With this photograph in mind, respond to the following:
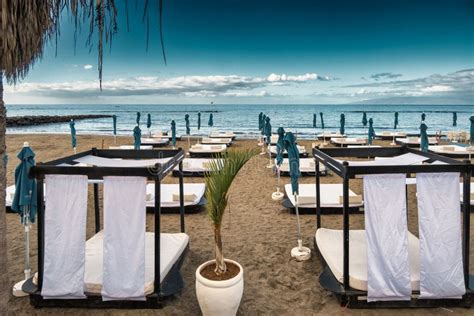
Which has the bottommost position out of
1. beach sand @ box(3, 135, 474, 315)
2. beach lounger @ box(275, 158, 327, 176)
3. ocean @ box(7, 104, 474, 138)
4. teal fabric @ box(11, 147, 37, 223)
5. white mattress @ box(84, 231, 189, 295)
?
beach sand @ box(3, 135, 474, 315)

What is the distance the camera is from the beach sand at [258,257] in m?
4.18

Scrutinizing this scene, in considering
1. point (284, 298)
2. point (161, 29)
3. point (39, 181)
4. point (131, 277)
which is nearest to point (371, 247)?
point (284, 298)

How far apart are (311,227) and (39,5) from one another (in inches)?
244

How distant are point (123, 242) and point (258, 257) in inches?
103

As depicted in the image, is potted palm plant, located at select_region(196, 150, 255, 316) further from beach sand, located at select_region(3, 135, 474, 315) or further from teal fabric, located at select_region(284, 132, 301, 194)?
teal fabric, located at select_region(284, 132, 301, 194)

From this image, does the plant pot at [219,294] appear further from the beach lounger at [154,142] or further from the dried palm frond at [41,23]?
the beach lounger at [154,142]

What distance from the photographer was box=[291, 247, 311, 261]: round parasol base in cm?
551

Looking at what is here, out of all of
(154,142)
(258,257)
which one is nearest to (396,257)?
(258,257)

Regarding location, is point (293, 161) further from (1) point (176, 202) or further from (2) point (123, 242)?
(2) point (123, 242)

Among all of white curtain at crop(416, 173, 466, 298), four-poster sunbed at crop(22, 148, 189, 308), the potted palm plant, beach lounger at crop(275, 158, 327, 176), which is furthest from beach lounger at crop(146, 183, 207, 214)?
white curtain at crop(416, 173, 466, 298)

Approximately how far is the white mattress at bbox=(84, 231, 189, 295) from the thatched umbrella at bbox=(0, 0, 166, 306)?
4.61 feet

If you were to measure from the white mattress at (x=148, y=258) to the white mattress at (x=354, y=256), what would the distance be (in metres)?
2.21

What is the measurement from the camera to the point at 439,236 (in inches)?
155

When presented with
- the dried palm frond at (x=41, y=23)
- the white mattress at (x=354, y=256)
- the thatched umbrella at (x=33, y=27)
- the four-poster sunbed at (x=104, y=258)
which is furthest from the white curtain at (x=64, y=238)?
the white mattress at (x=354, y=256)
